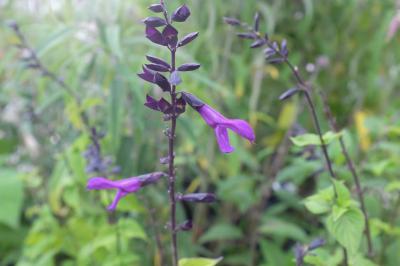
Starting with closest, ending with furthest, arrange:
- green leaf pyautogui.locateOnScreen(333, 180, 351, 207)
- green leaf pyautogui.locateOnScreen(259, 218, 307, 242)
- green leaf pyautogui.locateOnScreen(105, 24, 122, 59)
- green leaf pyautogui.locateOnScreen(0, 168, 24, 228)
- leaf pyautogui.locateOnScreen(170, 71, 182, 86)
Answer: leaf pyautogui.locateOnScreen(170, 71, 182, 86) → green leaf pyautogui.locateOnScreen(333, 180, 351, 207) → green leaf pyautogui.locateOnScreen(105, 24, 122, 59) → green leaf pyautogui.locateOnScreen(259, 218, 307, 242) → green leaf pyautogui.locateOnScreen(0, 168, 24, 228)

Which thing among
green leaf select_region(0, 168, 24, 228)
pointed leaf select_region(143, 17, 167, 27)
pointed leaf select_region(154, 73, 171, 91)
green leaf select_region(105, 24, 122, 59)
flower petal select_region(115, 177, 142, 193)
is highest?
green leaf select_region(105, 24, 122, 59)

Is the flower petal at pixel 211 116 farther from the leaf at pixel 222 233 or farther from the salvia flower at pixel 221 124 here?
the leaf at pixel 222 233

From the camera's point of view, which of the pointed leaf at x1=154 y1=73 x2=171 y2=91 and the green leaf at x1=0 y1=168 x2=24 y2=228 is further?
the green leaf at x1=0 y1=168 x2=24 y2=228

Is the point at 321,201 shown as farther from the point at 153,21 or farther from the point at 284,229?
the point at 284,229

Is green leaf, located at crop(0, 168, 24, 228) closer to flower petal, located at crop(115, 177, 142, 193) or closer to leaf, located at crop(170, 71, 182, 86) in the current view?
flower petal, located at crop(115, 177, 142, 193)

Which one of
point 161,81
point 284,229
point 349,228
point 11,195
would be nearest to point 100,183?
point 161,81

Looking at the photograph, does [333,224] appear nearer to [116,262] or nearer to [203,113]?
[203,113]

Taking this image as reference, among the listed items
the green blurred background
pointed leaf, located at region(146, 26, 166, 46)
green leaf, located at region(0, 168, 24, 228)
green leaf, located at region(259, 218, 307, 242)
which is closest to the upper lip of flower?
pointed leaf, located at region(146, 26, 166, 46)
